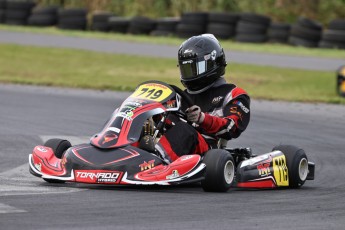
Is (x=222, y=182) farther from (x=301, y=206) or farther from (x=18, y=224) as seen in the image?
(x=18, y=224)

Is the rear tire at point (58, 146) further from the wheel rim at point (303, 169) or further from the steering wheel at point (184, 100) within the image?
the wheel rim at point (303, 169)

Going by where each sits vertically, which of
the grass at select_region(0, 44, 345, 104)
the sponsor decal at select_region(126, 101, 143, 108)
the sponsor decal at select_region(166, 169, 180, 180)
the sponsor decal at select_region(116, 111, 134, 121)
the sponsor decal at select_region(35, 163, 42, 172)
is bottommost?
the grass at select_region(0, 44, 345, 104)

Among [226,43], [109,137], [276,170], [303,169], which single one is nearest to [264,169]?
[276,170]

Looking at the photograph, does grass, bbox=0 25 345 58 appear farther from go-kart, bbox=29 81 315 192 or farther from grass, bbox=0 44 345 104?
go-kart, bbox=29 81 315 192

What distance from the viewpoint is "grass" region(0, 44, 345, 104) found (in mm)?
15766

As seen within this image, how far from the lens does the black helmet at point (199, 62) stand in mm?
7316

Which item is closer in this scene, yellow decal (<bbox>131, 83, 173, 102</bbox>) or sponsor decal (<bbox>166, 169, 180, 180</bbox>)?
sponsor decal (<bbox>166, 169, 180, 180</bbox>)

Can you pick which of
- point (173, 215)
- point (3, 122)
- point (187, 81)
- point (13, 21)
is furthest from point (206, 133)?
point (13, 21)

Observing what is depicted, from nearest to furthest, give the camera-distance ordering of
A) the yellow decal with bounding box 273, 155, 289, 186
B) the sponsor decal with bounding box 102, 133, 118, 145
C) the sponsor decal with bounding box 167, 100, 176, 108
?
1. the sponsor decal with bounding box 102, 133, 118, 145
2. the sponsor decal with bounding box 167, 100, 176, 108
3. the yellow decal with bounding box 273, 155, 289, 186

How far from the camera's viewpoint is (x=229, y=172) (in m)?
6.73

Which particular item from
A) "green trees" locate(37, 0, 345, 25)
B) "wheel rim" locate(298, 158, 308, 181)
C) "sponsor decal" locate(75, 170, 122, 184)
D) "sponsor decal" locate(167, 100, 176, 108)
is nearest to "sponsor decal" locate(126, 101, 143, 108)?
"sponsor decal" locate(167, 100, 176, 108)

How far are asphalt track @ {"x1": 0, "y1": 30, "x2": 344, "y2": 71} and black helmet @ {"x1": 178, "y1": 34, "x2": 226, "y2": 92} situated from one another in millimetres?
11872

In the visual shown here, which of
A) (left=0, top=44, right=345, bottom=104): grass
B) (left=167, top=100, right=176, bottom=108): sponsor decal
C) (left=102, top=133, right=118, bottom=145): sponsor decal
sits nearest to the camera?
(left=102, top=133, right=118, bottom=145): sponsor decal

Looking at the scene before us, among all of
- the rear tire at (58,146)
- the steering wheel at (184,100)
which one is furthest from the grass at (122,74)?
the rear tire at (58,146)
